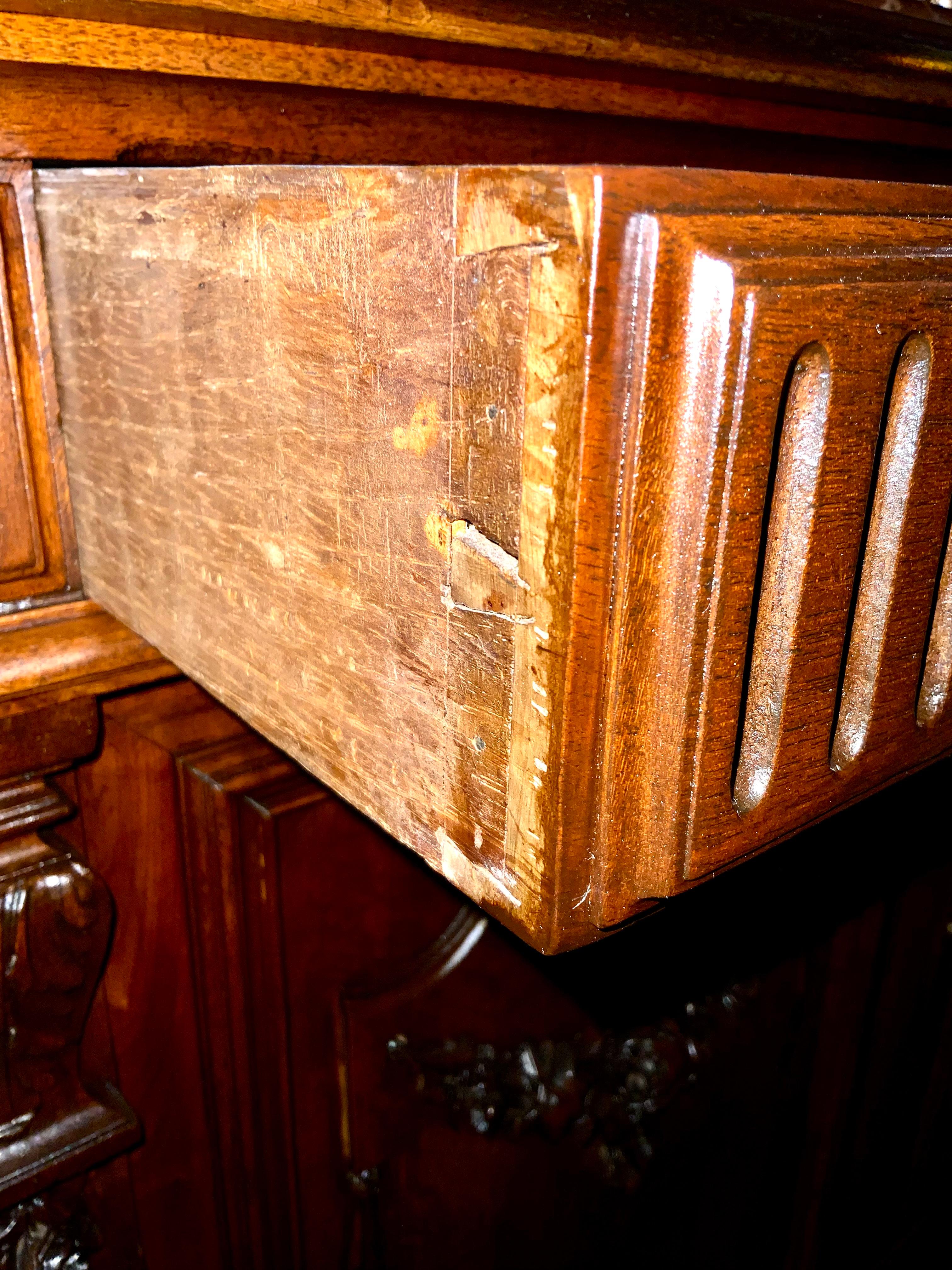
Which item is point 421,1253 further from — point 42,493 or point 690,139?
point 690,139

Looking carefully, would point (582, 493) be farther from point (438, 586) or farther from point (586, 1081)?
point (586, 1081)

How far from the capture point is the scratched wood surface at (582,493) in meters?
0.30

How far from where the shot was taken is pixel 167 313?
0.50 m

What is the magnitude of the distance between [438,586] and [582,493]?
0.08 metres

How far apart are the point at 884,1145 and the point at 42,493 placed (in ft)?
5.48

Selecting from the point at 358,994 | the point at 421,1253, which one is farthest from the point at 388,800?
the point at 421,1253

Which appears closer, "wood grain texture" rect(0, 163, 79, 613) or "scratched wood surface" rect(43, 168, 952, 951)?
"scratched wood surface" rect(43, 168, 952, 951)

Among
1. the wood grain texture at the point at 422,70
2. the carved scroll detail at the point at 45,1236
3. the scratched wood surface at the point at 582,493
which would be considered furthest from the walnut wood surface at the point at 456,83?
the carved scroll detail at the point at 45,1236

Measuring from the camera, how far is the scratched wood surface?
0.30m

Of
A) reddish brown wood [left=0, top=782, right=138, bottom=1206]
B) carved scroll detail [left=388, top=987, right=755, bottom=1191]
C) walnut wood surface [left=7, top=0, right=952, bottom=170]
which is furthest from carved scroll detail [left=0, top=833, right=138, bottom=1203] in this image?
walnut wood surface [left=7, top=0, right=952, bottom=170]

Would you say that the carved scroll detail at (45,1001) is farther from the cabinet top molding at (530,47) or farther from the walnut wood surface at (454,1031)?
the cabinet top molding at (530,47)

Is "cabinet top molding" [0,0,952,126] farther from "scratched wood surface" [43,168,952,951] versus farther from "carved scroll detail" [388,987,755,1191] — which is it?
"carved scroll detail" [388,987,755,1191]

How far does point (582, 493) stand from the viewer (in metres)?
0.30

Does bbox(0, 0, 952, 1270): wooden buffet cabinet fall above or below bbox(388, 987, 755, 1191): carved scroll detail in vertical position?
above
